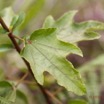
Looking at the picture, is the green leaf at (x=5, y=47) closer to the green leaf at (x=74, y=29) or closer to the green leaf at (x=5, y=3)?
the green leaf at (x=74, y=29)

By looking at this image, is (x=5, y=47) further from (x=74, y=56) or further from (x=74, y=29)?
(x=74, y=56)

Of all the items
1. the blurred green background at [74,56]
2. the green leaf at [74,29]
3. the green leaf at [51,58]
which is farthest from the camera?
the blurred green background at [74,56]

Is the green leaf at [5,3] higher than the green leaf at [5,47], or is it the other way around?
the green leaf at [5,47]

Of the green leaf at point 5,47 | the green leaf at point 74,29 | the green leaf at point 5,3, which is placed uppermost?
the green leaf at point 5,47

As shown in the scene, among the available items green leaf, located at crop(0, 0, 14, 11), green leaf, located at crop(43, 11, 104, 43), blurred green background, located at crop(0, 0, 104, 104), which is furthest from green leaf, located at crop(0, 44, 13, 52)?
green leaf, located at crop(0, 0, 14, 11)

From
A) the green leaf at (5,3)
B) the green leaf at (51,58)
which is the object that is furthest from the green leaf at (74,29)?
the green leaf at (5,3)

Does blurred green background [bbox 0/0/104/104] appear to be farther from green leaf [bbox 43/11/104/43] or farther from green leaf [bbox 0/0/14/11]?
green leaf [bbox 43/11/104/43]

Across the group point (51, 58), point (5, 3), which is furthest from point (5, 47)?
point (5, 3)
